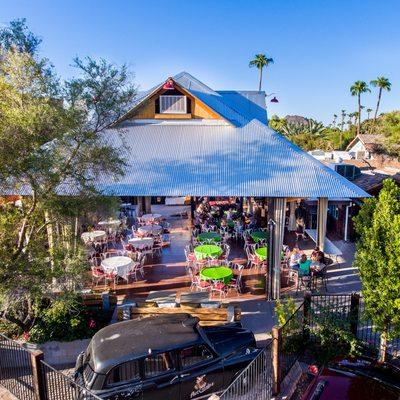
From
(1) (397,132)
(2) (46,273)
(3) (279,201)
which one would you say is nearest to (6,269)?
(2) (46,273)

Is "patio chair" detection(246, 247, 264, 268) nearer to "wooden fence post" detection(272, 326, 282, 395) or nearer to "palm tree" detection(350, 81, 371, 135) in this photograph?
"wooden fence post" detection(272, 326, 282, 395)

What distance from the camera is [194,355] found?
280 inches

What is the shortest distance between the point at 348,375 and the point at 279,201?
5921mm

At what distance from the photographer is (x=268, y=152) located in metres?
13.4

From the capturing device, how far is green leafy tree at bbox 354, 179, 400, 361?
24.4 ft

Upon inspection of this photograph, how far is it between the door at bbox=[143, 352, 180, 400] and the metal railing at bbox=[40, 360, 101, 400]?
1.18 meters

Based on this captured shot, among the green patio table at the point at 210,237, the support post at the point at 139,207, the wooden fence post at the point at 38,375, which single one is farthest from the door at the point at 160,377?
the support post at the point at 139,207

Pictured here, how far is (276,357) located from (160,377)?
2.48 metres

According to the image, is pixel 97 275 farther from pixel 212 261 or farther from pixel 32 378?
pixel 32 378

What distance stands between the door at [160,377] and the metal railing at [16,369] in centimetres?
279

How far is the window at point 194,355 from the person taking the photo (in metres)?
7.00

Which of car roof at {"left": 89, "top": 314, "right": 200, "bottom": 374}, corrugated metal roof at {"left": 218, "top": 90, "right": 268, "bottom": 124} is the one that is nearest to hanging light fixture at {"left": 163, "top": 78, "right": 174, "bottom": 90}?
corrugated metal roof at {"left": 218, "top": 90, "right": 268, "bottom": 124}

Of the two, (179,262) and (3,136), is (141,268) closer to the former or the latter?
(179,262)

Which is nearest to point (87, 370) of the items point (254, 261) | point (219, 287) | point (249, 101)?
point (219, 287)
